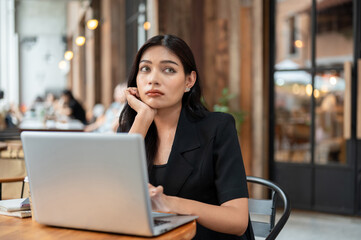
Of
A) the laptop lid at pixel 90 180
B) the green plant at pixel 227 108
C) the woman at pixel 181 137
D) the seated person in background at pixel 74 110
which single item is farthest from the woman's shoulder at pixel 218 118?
the seated person in background at pixel 74 110

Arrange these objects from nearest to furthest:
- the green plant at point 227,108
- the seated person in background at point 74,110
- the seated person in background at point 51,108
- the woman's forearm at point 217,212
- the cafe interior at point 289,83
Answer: the woman's forearm at point 217,212 → the cafe interior at point 289,83 → the green plant at point 227,108 → the seated person in background at point 51,108 → the seated person in background at point 74,110

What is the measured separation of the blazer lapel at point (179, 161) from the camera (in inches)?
63.9

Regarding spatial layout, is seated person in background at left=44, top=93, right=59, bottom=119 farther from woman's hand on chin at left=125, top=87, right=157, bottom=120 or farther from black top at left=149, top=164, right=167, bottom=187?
black top at left=149, top=164, right=167, bottom=187

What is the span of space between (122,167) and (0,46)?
1747 centimetres

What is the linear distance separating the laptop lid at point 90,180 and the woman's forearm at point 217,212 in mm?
206

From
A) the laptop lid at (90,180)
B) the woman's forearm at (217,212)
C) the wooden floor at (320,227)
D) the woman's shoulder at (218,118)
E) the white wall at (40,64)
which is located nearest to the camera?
the laptop lid at (90,180)

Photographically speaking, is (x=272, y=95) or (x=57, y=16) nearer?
(x=272, y=95)

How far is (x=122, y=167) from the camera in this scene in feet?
3.58

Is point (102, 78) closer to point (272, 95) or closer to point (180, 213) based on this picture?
point (272, 95)

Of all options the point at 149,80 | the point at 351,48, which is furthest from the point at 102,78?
Result: the point at 149,80

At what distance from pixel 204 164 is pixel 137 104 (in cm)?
34

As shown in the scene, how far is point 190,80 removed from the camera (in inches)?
70.5

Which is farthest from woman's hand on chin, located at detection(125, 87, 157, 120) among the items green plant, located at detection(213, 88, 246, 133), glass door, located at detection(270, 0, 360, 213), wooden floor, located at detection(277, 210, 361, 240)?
glass door, located at detection(270, 0, 360, 213)

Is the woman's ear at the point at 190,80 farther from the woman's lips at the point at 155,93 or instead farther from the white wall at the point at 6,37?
the white wall at the point at 6,37
